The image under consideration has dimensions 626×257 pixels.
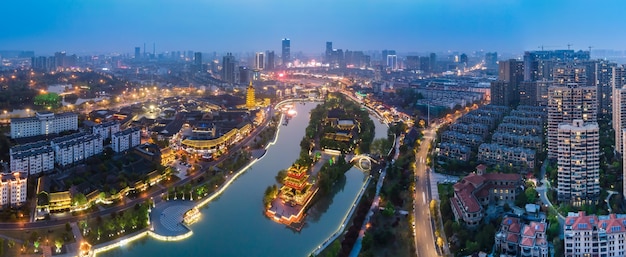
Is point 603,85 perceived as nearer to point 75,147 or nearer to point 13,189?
point 75,147

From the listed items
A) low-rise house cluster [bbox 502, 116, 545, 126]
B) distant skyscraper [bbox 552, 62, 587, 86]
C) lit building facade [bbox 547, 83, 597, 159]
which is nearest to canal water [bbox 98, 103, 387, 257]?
lit building facade [bbox 547, 83, 597, 159]

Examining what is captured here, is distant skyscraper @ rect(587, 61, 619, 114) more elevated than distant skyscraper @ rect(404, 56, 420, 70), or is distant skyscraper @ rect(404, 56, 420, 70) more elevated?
distant skyscraper @ rect(404, 56, 420, 70)

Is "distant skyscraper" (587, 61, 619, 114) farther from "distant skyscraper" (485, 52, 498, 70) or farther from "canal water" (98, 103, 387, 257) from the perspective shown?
"distant skyscraper" (485, 52, 498, 70)

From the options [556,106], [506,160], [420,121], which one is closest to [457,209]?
[506,160]

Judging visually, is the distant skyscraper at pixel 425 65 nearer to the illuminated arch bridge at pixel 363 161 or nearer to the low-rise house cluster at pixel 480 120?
the low-rise house cluster at pixel 480 120

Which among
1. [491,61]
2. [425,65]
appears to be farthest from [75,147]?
[491,61]

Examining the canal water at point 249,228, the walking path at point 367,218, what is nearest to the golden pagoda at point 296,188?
the canal water at point 249,228

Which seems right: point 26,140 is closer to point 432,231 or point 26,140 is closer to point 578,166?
point 432,231
